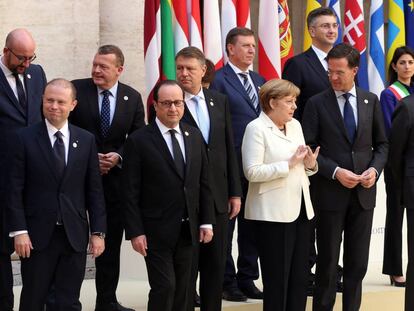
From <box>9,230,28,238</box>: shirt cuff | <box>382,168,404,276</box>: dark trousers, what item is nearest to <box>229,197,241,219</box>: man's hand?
<box>9,230,28,238</box>: shirt cuff

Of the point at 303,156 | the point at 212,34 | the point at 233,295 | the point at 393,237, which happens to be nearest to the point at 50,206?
the point at 303,156

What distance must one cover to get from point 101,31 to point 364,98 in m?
2.70

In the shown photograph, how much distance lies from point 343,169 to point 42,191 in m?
2.05

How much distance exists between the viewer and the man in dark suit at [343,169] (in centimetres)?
682

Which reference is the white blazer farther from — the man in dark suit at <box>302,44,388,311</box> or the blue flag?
the blue flag

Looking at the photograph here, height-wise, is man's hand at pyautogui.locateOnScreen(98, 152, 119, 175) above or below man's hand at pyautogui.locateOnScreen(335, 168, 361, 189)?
above

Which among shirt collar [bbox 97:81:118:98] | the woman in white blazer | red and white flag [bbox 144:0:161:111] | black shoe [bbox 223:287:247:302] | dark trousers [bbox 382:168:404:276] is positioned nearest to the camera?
the woman in white blazer

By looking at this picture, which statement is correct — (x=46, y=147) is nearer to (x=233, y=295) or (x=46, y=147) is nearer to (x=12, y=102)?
(x=12, y=102)

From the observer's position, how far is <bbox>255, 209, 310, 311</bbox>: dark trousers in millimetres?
6539

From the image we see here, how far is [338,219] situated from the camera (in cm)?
683

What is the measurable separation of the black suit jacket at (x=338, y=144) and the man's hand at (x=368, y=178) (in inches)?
1.7

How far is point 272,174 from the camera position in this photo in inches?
255

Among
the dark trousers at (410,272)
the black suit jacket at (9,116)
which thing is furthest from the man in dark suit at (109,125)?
the dark trousers at (410,272)

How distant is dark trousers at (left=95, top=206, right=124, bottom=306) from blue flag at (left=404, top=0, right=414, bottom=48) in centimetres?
445
